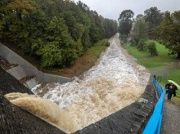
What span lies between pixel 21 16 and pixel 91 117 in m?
15.7

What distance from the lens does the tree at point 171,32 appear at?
131 feet

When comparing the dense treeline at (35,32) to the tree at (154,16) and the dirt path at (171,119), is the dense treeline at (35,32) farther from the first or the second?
the tree at (154,16)

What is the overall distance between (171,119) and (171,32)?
2825 cm

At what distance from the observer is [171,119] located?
1462 centimetres

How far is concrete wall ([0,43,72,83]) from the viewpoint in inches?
959

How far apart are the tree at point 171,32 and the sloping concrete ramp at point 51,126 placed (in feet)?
90.5

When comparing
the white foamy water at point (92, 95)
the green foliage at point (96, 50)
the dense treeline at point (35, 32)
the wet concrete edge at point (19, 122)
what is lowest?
the white foamy water at point (92, 95)

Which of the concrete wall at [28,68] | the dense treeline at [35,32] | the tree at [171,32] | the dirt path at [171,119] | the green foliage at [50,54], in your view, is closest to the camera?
the dirt path at [171,119]

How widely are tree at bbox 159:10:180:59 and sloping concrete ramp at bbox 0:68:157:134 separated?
27569mm

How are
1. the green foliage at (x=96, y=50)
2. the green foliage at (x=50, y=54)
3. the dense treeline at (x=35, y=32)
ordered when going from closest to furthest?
the dense treeline at (x=35, y=32)
the green foliage at (x=50, y=54)
the green foliage at (x=96, y=50)

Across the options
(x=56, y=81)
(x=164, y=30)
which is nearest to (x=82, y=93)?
(x=56, y=81)

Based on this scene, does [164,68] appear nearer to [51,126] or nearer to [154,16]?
[51,126]

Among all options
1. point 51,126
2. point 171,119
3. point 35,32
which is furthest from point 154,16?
point 51,126

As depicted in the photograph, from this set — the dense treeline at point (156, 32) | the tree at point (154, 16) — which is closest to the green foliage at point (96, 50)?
the dense treeline at point (156, 32)
